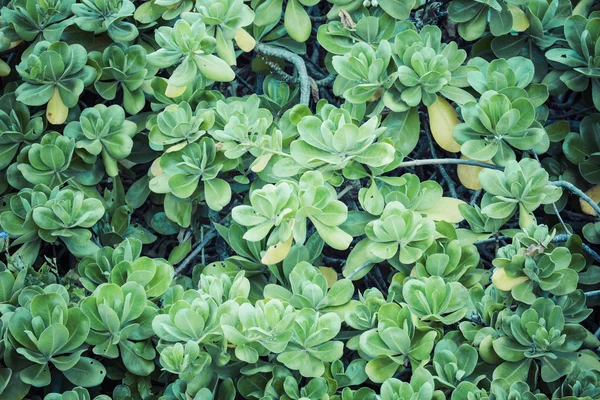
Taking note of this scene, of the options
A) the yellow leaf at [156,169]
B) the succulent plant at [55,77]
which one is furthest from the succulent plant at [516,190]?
the succulent plant at [55,77]

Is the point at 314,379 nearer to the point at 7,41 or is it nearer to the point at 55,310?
the point at 55,310

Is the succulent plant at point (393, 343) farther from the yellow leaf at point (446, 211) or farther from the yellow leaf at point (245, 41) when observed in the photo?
the yellow leaf at point (245, 41)

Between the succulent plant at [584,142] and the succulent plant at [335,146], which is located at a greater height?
the succulent plant at [335,146]

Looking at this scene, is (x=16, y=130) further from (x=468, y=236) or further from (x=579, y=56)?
(x=579, y=56)

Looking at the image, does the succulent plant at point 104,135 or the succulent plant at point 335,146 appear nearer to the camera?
the succulent plant at point 335,146

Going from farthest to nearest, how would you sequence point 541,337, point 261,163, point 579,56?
1. point 579,56
2. point 261,163
3. point 541,337

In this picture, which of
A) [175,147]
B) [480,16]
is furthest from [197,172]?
[480,16]

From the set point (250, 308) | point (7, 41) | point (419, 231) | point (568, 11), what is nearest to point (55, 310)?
point (250, 308)
